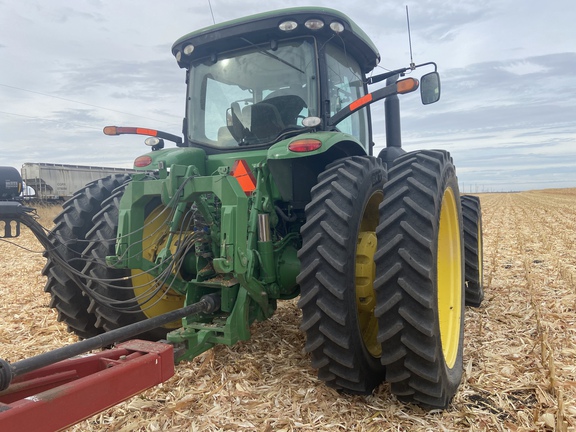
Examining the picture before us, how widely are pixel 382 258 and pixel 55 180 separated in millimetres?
25270

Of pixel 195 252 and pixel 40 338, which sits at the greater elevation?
pixel 195 252

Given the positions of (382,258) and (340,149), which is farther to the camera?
(340,149)

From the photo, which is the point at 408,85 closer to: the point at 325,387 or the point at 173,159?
the point at 173,159

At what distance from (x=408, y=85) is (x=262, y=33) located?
50.8 inches

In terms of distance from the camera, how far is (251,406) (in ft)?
9.34

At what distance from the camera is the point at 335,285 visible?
8.75ft

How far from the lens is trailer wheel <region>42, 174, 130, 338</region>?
12.0 ft

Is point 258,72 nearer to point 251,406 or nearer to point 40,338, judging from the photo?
point 251,406

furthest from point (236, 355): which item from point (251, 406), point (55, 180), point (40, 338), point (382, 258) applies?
point (55, 180)

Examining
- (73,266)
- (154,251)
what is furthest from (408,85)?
(73,266)

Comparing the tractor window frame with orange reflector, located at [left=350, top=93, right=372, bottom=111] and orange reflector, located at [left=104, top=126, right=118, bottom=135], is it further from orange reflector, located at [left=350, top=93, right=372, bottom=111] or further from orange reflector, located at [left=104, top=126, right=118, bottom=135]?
orange reflector, located at [left=104, top=126, right=118, bottom=135]

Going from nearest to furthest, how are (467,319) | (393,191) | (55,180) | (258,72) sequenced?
(393,191)
(258,72)
(467,319)
(55,180)

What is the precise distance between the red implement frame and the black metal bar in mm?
73

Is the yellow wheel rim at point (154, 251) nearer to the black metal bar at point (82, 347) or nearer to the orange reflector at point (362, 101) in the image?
the black metal bar at point (82, 347)
